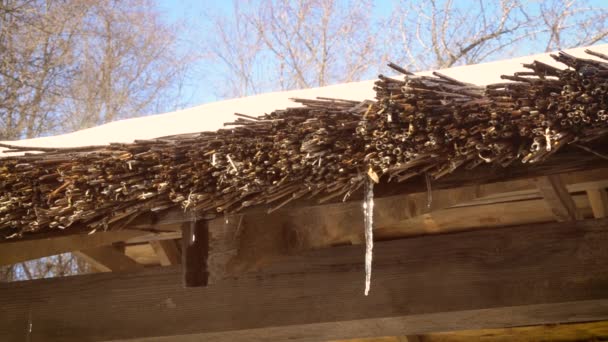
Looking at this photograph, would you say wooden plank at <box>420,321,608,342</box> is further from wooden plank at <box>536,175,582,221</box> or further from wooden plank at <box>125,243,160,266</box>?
wooden plank at <box>125,243,160,266</box>

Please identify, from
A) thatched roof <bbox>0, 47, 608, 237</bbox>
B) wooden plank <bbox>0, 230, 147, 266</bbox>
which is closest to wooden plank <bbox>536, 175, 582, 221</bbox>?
thatched roof <bbox>0, 47, 608, 237</bbox>

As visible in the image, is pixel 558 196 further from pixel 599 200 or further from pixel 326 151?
pixel 326 151

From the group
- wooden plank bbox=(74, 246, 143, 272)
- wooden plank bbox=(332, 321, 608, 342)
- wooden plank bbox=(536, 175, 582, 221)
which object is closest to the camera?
wooden plank bbox=(536, 175, 582, 221)

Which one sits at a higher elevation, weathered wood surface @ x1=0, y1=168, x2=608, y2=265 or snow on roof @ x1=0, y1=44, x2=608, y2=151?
snow on roof @ x1=0, y1=44, x2=608, y2=151

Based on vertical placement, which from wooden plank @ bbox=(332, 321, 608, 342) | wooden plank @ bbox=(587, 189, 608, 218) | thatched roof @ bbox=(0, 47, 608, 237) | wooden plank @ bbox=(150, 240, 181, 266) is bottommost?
wooden plank @ bbox=(332, 321, 608, 342)

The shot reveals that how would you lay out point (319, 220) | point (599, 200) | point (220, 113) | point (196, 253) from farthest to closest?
point (220, 113) < point (599, 200) < point (319, 220) < point (196, 253)

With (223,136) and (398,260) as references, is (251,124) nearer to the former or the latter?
(223,136)

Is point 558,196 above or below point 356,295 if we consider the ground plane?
above

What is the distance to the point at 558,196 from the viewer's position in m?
2.73

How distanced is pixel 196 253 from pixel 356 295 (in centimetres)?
60

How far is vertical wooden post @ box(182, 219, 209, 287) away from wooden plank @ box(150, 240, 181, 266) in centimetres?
137

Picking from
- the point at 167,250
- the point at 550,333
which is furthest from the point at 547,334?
the point at 167,250

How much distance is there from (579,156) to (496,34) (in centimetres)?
1111

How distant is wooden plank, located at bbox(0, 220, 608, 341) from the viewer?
2260 millimetres
